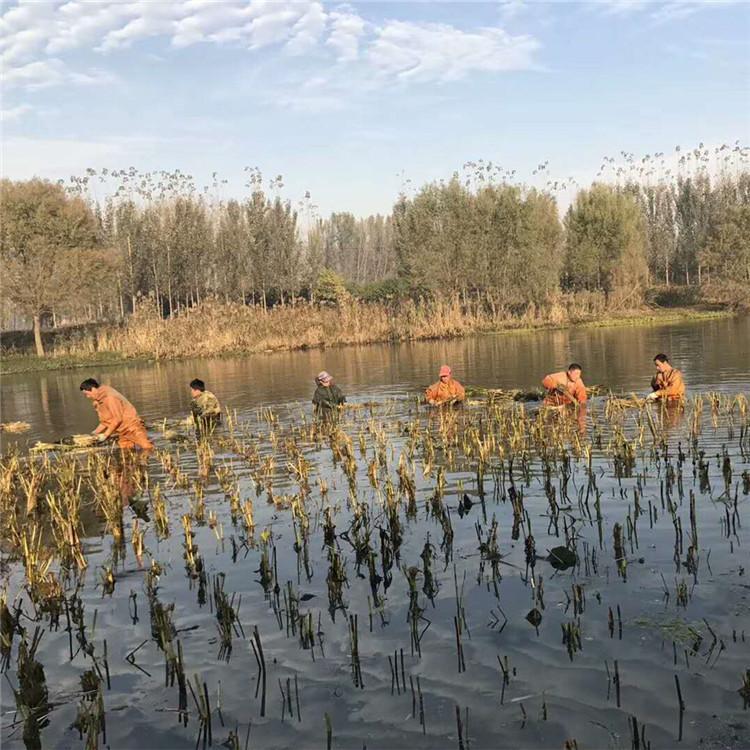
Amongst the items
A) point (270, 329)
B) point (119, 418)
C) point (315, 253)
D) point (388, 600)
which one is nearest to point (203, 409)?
point (119, 418)

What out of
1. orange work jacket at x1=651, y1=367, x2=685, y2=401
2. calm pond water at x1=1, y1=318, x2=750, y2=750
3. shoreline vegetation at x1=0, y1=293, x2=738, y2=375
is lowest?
calm pond water at x1=1, y1=318, x2=750, y2=750

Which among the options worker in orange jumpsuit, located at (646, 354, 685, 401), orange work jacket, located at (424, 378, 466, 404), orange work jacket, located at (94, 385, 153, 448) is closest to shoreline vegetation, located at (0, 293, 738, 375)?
orange work jacket, located at (424, 378, 466, 404)

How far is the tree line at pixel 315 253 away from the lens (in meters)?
52.9

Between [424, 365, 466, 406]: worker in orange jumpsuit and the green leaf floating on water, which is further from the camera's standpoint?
[424, 365, 466, 406]: worker in orange jumpsuit

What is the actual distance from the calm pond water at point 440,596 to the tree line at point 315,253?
4095 cm

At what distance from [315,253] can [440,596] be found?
2870 inches

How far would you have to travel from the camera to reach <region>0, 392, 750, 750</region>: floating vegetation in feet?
19.2

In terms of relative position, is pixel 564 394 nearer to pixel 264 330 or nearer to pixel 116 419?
pixel 116 419

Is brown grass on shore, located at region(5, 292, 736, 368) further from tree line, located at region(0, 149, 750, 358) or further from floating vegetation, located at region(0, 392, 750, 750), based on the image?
floating vegetation, located at region(0, 392, 750, 750)

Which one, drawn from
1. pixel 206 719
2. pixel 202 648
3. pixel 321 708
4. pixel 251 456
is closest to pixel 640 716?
pixel 321 708

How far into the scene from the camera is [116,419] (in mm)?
16688

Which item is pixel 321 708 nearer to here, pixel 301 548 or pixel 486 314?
pixel 301 548

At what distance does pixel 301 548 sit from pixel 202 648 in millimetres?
2709

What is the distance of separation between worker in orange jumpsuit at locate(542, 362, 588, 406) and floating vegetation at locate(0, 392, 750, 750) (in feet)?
15.9
